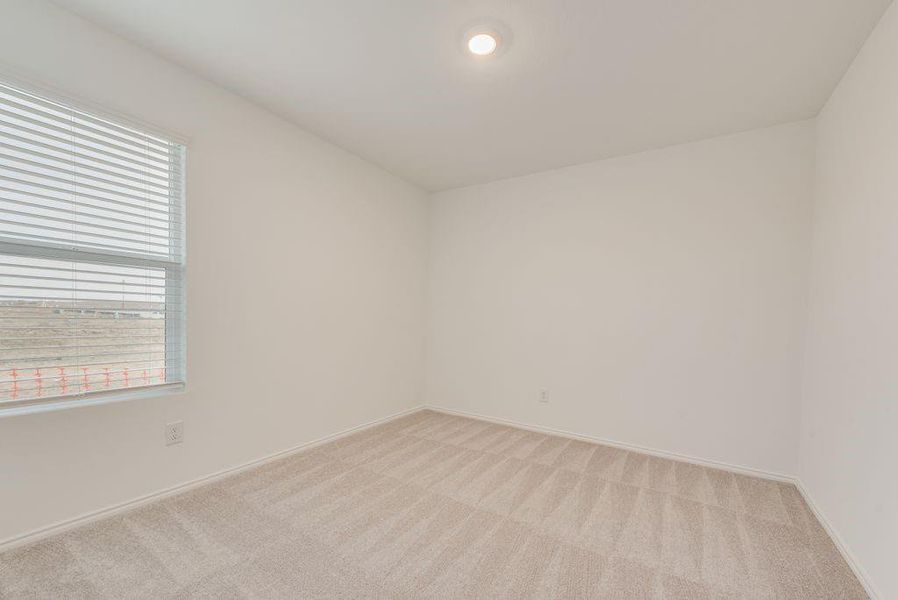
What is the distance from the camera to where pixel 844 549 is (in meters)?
1.76

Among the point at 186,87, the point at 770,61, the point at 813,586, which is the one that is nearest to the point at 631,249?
the point at 770,61

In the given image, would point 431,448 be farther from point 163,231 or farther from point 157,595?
point 163,231

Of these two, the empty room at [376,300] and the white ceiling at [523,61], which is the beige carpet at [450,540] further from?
the white ceiling at [523,61]

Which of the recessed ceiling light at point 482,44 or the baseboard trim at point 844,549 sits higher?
the recessed ceiling light at point 482,44

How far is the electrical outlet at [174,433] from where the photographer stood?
2.13 metres

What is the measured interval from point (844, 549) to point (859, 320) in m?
1.08

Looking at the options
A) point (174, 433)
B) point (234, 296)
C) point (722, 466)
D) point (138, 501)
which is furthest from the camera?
point (722, 466)

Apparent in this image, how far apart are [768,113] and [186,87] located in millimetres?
3599

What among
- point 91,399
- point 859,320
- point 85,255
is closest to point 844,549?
point 859,320

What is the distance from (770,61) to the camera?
6.31ft

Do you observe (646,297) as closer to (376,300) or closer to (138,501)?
(376,300)

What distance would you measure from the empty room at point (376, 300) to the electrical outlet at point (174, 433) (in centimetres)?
2

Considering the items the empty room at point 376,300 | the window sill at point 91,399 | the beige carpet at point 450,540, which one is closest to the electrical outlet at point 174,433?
the empty room at point 376,300

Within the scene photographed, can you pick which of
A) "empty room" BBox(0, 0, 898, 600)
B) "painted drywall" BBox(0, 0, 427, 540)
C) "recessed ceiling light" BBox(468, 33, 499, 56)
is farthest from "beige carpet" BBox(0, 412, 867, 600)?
"recessed ceiling light" BBox(468, 33, 499, 56)
